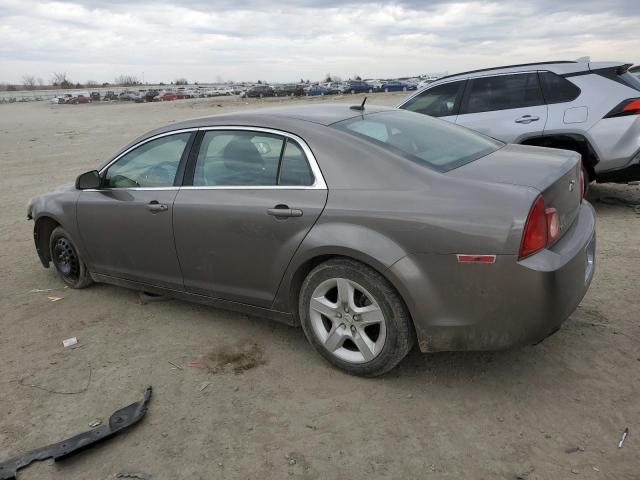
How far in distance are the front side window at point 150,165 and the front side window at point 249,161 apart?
0.87 feet

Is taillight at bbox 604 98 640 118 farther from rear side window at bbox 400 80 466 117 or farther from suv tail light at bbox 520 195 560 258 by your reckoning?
suv tail light at bbox 520 195 560 258

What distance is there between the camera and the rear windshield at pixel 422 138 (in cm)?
324

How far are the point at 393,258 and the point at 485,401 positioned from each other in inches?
37.5

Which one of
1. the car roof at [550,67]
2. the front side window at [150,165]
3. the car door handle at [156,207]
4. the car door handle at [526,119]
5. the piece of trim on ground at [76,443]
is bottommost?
the piece of trim on ground at [76,443]

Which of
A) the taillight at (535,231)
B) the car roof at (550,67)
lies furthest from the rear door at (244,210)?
the car roof at (550,67)

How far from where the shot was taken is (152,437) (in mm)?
2873

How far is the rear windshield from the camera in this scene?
10.6ft

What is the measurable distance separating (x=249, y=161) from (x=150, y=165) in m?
1.04

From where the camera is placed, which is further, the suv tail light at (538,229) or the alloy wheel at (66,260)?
the alloy wheel at (66,260)

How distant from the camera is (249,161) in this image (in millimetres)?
3631

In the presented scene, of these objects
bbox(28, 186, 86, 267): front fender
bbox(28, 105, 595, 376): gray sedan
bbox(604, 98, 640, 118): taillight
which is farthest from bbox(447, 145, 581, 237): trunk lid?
bbox(28, 186, 86, 267): front fender

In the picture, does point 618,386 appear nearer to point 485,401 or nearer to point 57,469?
point 485,401

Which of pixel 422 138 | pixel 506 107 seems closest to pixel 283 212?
pixel 422 138

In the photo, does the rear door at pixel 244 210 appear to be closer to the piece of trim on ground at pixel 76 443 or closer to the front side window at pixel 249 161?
the front side window at pixel 249 161
